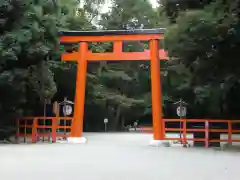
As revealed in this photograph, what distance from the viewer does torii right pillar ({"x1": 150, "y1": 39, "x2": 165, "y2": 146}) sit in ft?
55.8

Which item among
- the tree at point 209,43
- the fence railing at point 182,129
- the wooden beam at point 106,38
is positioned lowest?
the fence railing at point 182,129

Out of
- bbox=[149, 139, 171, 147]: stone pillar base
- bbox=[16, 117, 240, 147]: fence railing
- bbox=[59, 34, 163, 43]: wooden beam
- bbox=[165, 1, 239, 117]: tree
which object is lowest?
bbox=[149, 139, 171, 147]: stone pillar base

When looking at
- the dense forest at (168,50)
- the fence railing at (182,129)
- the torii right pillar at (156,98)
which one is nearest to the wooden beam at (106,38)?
the torii right pillar at (156,98)

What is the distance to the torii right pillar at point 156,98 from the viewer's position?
17.0 metres

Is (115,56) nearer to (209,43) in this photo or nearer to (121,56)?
(121,56)

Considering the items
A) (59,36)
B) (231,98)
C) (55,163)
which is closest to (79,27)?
(59,36)

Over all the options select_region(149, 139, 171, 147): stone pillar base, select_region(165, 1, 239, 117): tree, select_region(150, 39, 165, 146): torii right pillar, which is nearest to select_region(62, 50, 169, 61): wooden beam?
select_region(150, 39, 165, 146): torii right pillar

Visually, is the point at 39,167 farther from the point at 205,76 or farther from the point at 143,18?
the point at 143,18

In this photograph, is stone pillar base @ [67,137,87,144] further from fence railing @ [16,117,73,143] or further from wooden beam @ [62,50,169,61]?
wooden beam @ [62,50,169,61]

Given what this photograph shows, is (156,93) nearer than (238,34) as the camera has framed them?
No

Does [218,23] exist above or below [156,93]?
above

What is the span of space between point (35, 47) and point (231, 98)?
26.1 ft

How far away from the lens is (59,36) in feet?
61.7

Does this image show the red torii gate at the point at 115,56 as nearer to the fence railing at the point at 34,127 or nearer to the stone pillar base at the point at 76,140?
the stone pillar base at the point at 76,140
